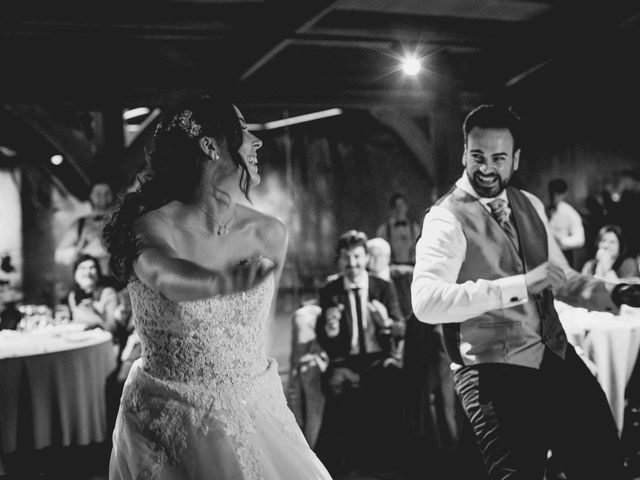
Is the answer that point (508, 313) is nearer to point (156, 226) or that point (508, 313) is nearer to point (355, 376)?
point (156, 226)

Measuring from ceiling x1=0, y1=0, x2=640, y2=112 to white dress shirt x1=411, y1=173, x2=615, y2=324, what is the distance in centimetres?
248

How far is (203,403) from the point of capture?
170cm

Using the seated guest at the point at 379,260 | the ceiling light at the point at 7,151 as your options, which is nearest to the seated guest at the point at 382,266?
the seated guest at the point at 379,260

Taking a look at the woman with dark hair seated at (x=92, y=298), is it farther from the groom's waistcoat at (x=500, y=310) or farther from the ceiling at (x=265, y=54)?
the groom's waistcoat at (x=500, y=310)

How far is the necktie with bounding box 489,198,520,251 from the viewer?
2525 mm

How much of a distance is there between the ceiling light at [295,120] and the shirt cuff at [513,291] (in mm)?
4032

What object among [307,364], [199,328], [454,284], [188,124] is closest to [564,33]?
[307,364]

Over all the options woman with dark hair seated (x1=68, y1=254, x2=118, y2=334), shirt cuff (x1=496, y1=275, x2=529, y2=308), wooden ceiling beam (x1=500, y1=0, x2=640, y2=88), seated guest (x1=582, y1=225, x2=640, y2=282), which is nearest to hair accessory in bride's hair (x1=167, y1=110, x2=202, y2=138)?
shirt cuff (x1=496, y1=275, x2=529, y2=308)

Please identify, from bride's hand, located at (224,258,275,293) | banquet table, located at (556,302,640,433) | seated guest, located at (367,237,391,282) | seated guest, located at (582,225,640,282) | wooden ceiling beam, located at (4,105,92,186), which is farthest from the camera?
wooden ceiling beam, located at (4,105,92,186)

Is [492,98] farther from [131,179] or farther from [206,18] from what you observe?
[131,179]

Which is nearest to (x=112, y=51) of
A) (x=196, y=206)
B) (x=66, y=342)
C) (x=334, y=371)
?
(x=66, y=342)

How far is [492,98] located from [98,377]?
4.14 metres

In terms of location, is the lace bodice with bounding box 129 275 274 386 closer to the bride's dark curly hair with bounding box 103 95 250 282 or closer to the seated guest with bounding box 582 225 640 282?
the bride's dark curly hair with bounding box 103 95 250 282

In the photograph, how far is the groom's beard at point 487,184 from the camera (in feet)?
8.34
